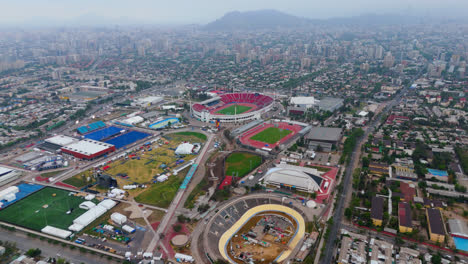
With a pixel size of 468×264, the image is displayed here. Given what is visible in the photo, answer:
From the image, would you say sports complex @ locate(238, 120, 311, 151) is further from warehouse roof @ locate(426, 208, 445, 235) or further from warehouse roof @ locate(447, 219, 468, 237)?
warehouse roof @ locate(447, 219, 468, 237)

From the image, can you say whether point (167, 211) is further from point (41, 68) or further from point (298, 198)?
point (41, 68)

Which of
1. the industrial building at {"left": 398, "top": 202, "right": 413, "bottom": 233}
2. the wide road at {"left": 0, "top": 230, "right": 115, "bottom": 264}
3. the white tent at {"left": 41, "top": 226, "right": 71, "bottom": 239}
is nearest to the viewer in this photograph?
the wide road at {"left": 0, "top": 230, "right": 115, "bottom": 264}

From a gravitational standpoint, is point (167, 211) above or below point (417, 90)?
below

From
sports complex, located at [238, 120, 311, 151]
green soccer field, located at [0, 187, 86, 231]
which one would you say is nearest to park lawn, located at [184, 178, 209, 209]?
green soccer field, located at [0, 187, 86, 231]

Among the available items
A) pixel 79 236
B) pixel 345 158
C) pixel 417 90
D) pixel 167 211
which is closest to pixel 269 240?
pixel 167 211

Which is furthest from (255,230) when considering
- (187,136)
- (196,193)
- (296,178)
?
(187,136)

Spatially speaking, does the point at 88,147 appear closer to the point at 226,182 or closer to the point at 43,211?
the point at 43,211
